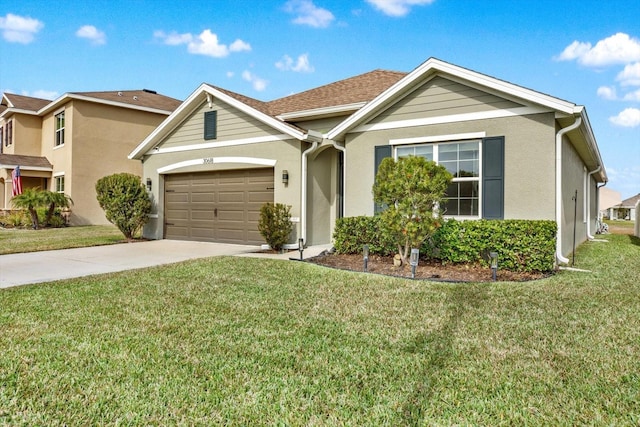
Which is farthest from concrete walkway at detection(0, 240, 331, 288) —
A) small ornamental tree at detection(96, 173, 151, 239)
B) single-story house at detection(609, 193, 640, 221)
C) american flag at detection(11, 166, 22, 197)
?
single-story house at detection(609, 193, 640, 221)

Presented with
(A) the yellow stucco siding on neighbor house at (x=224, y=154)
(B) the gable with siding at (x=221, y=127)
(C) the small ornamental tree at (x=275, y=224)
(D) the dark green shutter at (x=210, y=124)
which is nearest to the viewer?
(C) the small ornamental tree at (x=275, y=224)

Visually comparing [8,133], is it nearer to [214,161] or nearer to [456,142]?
[214,161]

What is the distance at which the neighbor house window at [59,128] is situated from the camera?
20.7m

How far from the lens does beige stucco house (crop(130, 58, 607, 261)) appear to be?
8148 millimetres

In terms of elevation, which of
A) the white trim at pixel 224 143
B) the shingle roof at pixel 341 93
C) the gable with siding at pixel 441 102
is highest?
the shingle roof at pixel 341 93

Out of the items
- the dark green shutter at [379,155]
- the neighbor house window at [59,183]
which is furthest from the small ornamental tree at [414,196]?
the neighbor house window at [59,183]

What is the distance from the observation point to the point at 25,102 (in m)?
23.6

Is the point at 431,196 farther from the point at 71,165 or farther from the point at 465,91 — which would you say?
the point at 71,165

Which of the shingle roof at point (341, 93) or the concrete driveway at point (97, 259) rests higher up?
the shingle roof at point (341, 93)

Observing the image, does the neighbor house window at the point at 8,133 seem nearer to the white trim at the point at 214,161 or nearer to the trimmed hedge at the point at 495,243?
the white trim at the point at 214,161

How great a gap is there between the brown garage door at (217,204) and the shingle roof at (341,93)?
7.84ft

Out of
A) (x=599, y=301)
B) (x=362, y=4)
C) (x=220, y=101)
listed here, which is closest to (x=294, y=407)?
(x=599, y=301)

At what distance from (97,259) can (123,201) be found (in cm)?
425

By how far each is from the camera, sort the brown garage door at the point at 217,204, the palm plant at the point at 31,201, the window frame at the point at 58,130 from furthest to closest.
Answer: the window frame at the point at 58,130 → the palm plant at the point at 31,201 → the brown garage door at the point at 217,204
